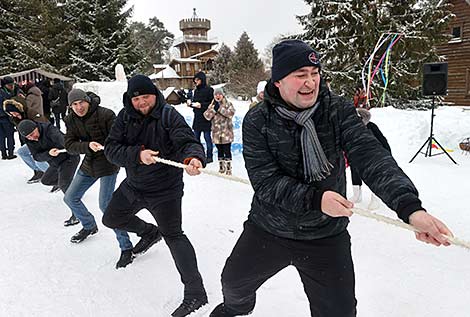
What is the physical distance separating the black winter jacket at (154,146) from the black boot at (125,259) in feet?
3.50

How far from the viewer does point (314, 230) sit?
A: 2.03 metres

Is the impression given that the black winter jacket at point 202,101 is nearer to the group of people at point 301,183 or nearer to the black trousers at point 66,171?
the black trousers at point 66,171

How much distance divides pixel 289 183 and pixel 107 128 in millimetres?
2909

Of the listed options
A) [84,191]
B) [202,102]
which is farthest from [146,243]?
[202,102]

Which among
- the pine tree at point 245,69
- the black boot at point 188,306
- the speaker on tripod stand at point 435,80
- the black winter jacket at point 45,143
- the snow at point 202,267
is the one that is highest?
the pine tree at point 245,69

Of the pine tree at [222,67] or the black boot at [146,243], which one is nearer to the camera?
the black boot at [146,243]

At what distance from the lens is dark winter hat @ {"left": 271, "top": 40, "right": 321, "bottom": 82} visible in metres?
1.89

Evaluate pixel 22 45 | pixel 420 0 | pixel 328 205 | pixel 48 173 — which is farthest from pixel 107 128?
pixel 22 45

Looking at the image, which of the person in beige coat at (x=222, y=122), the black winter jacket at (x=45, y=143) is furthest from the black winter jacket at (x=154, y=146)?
the person in beige coat at (x=222, y=122)

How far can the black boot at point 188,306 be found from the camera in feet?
9.60

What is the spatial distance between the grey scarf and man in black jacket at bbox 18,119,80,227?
408 cm

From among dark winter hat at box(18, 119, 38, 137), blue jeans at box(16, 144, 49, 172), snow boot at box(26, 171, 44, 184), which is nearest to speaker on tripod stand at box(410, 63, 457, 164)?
dark winter hat at box(18, 119, 38, 137)

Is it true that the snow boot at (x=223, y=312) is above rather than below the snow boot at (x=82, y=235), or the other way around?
above

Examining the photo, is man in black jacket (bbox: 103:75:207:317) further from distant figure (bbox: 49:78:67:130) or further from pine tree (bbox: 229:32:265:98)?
pine tree (bbox: 229:32:265:98)
